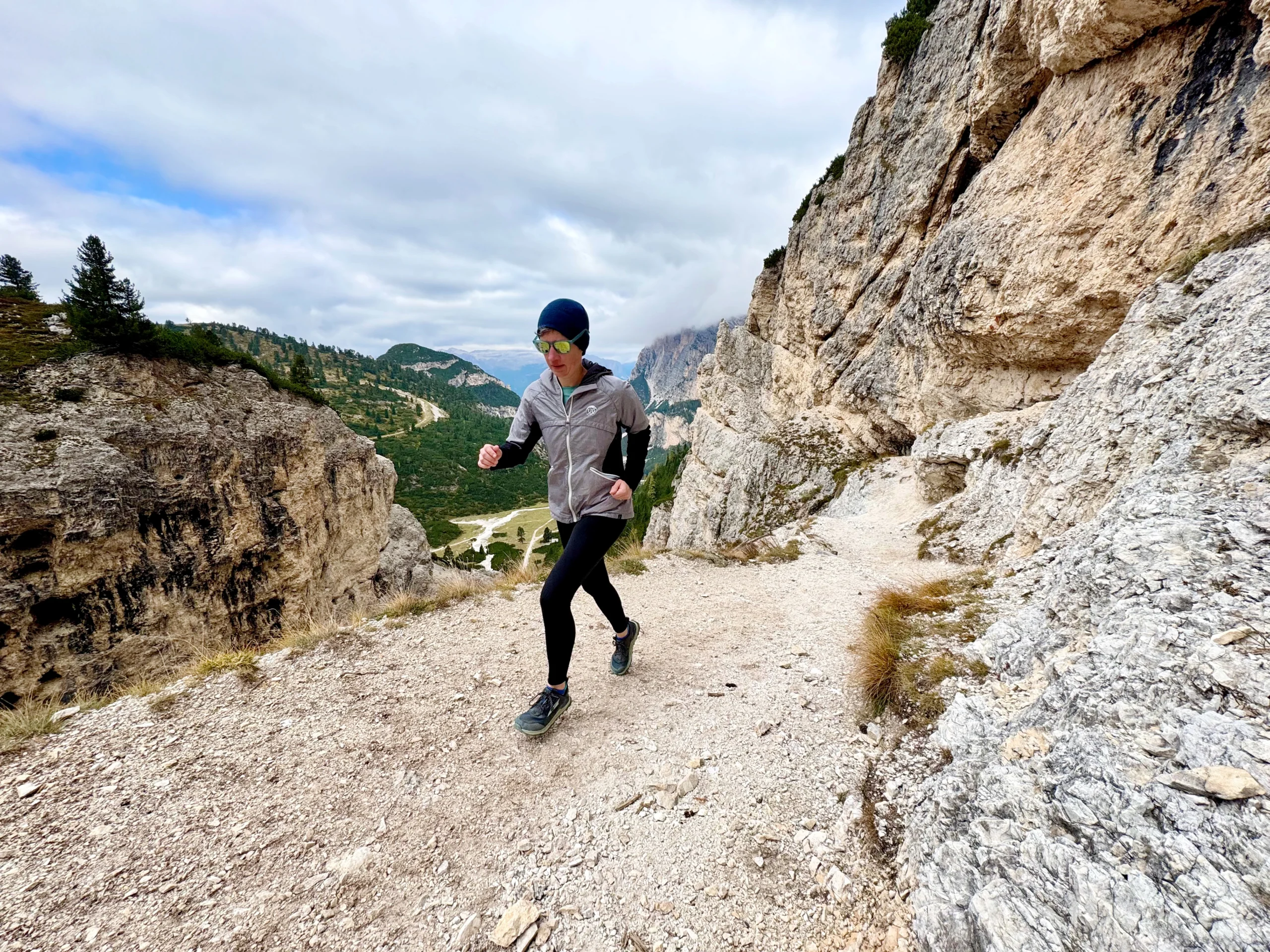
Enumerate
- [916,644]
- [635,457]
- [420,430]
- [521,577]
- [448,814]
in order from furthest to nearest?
[420,430] → [521,577] → [916,644] → [635,457] → [448,814]

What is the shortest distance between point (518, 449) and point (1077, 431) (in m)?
10.7

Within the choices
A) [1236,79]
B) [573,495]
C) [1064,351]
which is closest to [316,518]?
[573,495]

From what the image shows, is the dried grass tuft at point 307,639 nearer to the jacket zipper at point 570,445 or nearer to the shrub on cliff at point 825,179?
the jacket zipper at point 570,445

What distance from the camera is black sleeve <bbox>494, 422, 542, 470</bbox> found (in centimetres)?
427

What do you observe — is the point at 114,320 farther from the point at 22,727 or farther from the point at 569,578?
the point at 569,578

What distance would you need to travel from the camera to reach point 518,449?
4.36 meters

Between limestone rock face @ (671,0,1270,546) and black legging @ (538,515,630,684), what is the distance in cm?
1324

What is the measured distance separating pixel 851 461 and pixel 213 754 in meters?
26.2

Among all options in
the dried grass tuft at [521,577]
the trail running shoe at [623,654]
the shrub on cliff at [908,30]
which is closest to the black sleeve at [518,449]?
the trail running shoe at [623,654]

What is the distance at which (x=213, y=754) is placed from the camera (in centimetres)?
404

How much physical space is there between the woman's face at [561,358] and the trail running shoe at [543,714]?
2927 mm

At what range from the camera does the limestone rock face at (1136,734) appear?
178 cm

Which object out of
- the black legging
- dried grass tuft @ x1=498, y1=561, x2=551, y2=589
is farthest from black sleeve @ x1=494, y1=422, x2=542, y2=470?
dried grass tuft @ x1=498, y1=561, x2=551, y2=589

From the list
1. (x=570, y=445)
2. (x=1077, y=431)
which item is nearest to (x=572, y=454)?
(x=570, y=445)
